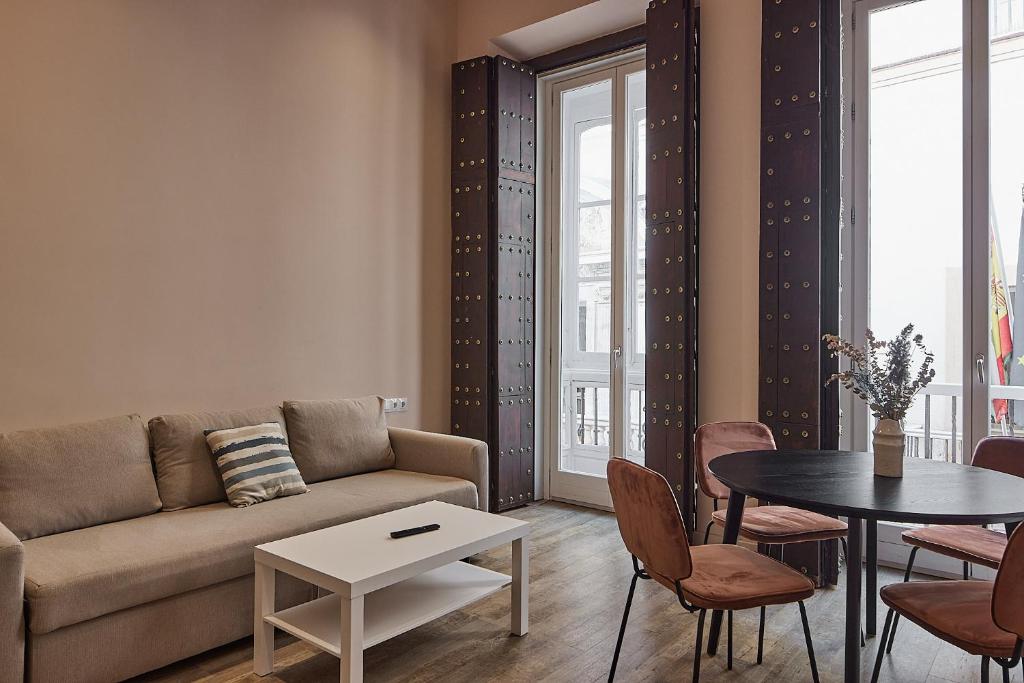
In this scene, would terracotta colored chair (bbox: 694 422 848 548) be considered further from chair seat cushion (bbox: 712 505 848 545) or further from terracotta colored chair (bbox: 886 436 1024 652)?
terracotta colored chair (bbox: 886 436 1024 652)

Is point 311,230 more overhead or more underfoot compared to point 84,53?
more underfoot

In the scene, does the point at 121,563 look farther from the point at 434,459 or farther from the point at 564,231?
the point at 564,231

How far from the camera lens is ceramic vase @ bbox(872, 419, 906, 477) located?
2.22 m

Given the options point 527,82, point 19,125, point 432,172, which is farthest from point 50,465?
point 527,82

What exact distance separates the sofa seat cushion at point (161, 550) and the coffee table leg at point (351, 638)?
674 millimetres

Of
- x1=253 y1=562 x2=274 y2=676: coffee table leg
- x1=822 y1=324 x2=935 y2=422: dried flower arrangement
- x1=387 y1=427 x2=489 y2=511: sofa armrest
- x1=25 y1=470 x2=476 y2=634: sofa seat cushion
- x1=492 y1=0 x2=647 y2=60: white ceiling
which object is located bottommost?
x1=253 y1=562 x2=274 y2=676: coffee table leg

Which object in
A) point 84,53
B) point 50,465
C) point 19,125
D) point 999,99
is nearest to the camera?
point 50,465

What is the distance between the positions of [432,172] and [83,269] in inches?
89.4

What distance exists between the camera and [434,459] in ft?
12.4

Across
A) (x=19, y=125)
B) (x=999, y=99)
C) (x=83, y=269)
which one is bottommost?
(x=83, y=269)

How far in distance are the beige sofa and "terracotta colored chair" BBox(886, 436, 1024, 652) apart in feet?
6.59

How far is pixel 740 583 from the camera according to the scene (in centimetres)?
206

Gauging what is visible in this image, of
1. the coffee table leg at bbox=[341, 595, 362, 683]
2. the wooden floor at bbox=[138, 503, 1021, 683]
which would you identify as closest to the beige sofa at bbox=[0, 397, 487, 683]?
the wooden floor at bbox=[138, 503, 1021, 683]

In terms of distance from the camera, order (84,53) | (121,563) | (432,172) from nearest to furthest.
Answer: (121,563) → (84,53) → (432,172)
